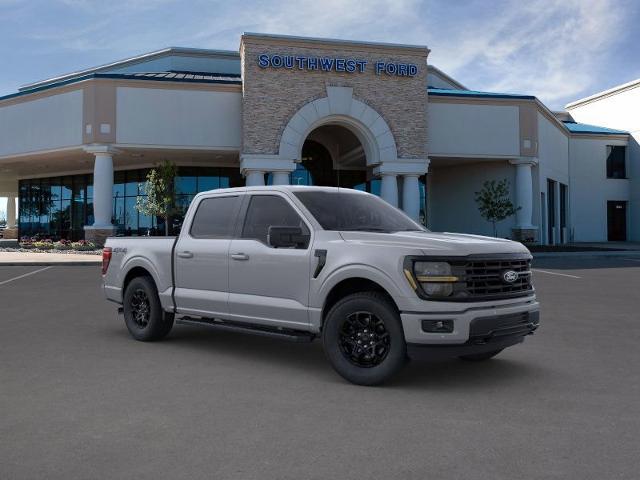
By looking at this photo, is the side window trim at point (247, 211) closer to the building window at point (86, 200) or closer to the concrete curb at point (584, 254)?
the concrete curb at point (584, 254)

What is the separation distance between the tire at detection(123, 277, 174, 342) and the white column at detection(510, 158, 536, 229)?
28.9 m

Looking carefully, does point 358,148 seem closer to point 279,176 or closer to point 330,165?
point 330,165

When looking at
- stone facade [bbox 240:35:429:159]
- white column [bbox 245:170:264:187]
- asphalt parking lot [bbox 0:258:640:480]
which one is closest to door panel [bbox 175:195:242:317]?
asphalt parking lot [bbox 0:258:640:480]

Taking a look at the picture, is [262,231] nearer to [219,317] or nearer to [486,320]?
[219,317]

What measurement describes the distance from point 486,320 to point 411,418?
4.28 feet

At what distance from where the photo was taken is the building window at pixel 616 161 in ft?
149

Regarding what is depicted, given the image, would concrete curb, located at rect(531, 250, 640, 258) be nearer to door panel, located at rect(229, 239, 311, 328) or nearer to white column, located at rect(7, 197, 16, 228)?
door panel, located at rect(229, 239, 311, 328)

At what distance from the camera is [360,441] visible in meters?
4.23

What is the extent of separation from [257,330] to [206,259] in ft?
3.90

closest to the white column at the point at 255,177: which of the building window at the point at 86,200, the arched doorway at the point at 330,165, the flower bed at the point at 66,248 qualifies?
the building window at the point at 86,200

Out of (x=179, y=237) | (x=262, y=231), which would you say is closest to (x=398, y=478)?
(x=262, y=231)

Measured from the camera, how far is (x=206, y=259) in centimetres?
732

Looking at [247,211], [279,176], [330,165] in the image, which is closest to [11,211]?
[330,165]

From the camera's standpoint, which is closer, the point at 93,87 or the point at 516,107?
the point at 93,87
